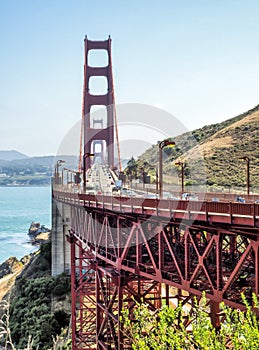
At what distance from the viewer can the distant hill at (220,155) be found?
5612 cm

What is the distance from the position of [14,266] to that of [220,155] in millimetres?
27908

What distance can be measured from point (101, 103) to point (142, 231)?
54022 mm

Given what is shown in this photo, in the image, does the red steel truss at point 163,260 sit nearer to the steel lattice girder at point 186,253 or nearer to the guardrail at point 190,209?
the steel lattice girder at point 186,253

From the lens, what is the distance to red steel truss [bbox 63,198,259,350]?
1173 centimetres

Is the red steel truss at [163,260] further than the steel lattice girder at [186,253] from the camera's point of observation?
Yes

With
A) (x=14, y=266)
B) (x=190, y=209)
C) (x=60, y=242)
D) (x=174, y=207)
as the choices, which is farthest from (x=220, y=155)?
(x=190, y=209)

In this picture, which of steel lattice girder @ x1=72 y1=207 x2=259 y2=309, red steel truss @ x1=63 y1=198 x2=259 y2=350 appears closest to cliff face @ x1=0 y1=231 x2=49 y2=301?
red steel truss @ x1=63 y1=198 x2=259 y2=350

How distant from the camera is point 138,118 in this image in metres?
34.2

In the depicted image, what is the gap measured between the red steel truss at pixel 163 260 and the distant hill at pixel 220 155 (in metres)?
29.7

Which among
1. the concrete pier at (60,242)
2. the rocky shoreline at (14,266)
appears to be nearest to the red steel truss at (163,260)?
the concrete pier at (60,242)

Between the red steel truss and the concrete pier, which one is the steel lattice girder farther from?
the concrete pier

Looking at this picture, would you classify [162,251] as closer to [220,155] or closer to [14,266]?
[14,266]

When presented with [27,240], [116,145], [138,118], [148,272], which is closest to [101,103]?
[116,145]

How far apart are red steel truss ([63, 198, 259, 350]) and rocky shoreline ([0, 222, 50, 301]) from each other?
58.1 feet
